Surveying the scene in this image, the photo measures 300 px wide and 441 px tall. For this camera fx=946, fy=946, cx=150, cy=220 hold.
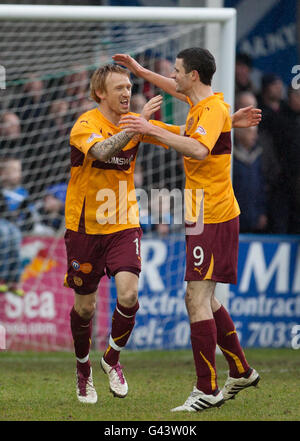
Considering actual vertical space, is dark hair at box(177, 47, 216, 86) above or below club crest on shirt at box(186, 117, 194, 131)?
above

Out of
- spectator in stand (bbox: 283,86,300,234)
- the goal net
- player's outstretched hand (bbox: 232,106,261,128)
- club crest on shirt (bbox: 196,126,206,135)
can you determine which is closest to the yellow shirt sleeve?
club crest on shirt (bbox: 196,126,206,135)

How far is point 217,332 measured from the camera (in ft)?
20.3

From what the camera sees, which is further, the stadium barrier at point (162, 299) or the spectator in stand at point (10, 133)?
the spectator in stand at point (10, 133)

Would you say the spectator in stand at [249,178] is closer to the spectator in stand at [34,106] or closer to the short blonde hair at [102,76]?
the spectator in stand at [34,106]

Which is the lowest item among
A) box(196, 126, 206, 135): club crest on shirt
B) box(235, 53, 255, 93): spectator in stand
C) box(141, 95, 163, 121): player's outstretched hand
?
box(196, 126, 206, 135): club crest on shirt

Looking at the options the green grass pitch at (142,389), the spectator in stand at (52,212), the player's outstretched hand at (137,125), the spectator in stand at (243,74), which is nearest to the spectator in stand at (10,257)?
the spectator in stand at (52,212)

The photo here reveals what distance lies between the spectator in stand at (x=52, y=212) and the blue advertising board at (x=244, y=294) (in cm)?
85

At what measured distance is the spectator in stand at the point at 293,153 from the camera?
392 inches

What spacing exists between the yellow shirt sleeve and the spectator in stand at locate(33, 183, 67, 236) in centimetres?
379

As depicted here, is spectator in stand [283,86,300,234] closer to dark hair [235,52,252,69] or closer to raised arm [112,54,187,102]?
dark hair [235,52,252,69]

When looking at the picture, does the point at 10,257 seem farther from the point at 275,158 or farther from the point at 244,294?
the point at 275,158

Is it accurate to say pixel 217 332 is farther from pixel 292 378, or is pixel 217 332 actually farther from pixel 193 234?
pixel 292 378

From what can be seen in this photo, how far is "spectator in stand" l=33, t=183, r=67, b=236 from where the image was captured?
944 centimetres

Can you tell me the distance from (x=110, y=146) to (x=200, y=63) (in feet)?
2.55
